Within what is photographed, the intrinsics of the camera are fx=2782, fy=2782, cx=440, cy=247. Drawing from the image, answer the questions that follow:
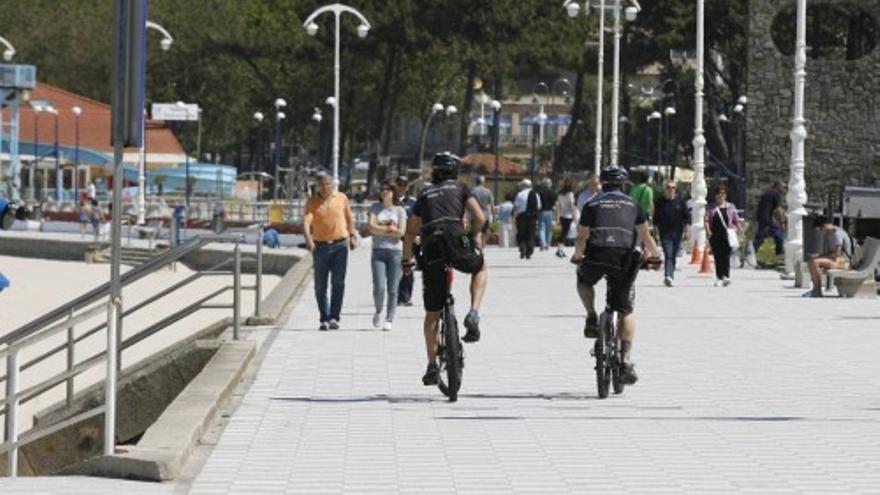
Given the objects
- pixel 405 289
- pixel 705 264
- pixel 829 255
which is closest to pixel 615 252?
pixel 405 289

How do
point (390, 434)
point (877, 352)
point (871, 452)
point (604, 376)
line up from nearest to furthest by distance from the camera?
point (871, 452)
point (390, 434)
point (604, 376)
point (877, 352)

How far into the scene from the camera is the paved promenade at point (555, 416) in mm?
13283

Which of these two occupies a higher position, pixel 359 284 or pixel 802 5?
pixel 802 5

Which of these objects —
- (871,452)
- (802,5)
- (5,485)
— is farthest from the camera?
(802,5)

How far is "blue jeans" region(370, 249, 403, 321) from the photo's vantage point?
2669 cm

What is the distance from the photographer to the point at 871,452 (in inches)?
578

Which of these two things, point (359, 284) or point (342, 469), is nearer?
point (342, 469)

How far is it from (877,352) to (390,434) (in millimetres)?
Result: 8769

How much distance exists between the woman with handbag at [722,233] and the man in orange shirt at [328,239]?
446 inches

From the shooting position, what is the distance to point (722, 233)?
123 ft

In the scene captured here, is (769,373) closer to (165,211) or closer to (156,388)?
(156,388)

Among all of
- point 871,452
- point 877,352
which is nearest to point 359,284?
point 877,352

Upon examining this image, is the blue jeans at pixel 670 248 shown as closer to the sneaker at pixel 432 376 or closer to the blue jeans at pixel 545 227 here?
the blue jeans at pixel 545 227

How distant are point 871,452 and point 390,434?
276 centimetres
